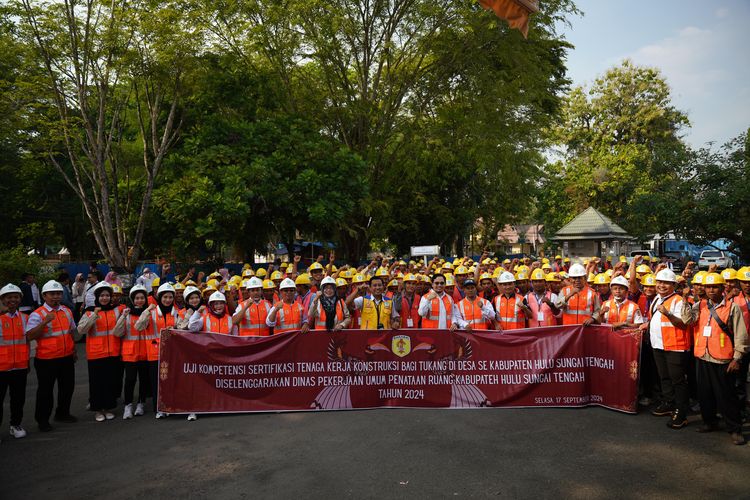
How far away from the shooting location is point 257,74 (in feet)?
67.2

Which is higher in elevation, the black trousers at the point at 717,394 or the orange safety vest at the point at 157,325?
the orange safety vest at the point at 157,325

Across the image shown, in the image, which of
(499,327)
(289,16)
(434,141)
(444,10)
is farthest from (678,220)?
(289,16)

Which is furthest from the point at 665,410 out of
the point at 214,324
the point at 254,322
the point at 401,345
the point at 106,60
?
the point at 106,60

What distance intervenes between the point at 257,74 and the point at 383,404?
16.3 m

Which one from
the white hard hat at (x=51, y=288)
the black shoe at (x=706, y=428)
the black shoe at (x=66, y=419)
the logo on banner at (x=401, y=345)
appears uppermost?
the white hard hat at (x=51, y=288)

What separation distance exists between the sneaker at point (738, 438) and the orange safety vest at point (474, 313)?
10.8 feet

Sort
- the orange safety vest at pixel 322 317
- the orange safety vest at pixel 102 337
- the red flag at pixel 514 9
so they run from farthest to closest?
the orange safety vest at pixel 322 317 → the orange safety vest at pixel 102 337 → the red flag at pixel 514 9

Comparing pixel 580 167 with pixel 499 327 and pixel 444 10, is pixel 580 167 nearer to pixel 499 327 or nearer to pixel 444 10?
pixel 444 10

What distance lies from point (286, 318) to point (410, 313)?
7.16 feet

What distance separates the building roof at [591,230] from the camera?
26.2 meters

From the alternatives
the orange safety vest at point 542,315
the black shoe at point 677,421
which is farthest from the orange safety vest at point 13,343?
the black shoe at point 677,421

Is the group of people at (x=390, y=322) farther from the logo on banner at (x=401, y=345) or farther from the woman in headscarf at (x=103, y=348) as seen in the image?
the logo on banner at (x=401, y=345)

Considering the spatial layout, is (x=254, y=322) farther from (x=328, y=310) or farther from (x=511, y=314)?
(x=511, y=314)

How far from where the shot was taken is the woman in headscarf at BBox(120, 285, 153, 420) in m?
7.38
